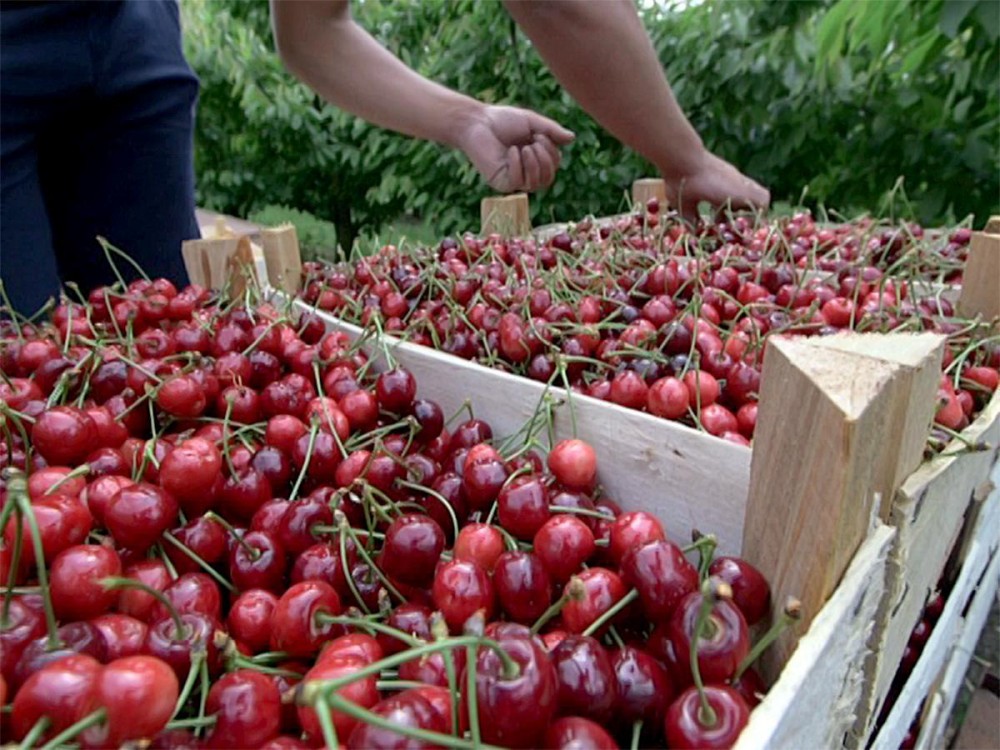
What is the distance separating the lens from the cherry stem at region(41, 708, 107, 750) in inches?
16.8

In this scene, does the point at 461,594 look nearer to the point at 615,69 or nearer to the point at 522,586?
the point at 522,586

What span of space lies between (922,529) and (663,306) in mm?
522

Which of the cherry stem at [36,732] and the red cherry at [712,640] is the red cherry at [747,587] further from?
the cherry stem at [36,732]

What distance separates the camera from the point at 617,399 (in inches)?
37.2

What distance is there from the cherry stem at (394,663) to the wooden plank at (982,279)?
1.00 meters

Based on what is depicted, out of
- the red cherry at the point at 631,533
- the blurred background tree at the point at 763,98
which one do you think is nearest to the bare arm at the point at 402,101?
the blurred background tree at the point at 763,98

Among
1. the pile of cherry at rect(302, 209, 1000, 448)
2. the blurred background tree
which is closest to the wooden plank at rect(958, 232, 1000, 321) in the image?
the pile of cherry at rect(302, 209, 1000, 448)

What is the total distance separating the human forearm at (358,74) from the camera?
6.59 ft

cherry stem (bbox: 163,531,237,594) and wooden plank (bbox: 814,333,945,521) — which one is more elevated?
wooden plank (bbox: 814,333,945,521)

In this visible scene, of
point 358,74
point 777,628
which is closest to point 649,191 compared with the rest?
point 358,74

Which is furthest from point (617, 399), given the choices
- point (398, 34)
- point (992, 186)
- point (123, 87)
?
point (398, 34)

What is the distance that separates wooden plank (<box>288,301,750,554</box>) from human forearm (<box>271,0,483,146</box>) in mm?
1141

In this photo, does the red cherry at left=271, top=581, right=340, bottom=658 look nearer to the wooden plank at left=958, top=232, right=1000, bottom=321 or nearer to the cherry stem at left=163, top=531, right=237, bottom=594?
the cherry stem at left=163, top=531, right=237, bottom=594

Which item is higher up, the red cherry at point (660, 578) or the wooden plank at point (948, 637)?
the red cherry at point (660, 578)
